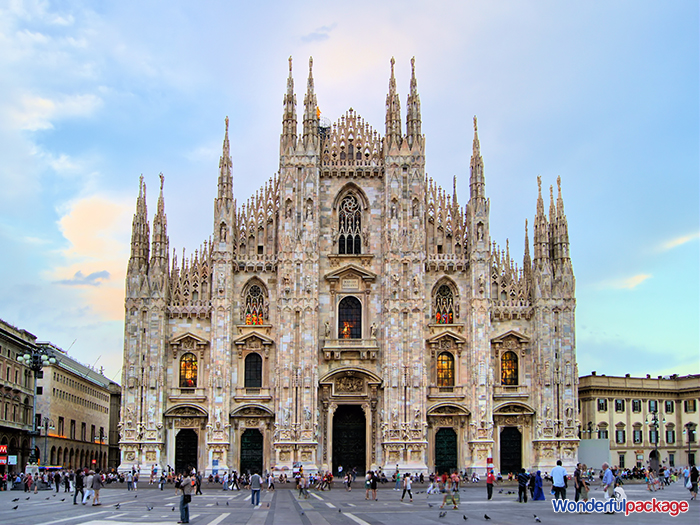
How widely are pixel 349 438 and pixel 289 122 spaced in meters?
23.3

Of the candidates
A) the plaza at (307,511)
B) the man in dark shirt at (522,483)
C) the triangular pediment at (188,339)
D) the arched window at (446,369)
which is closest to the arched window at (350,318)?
A: the arched window at (446,369)

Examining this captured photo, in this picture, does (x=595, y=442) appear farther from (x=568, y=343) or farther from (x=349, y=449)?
(x=349, y=449)

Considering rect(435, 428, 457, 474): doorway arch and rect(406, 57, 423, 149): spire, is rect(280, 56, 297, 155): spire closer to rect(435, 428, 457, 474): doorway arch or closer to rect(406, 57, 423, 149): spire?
rect(406, 57, 423, 149): spire

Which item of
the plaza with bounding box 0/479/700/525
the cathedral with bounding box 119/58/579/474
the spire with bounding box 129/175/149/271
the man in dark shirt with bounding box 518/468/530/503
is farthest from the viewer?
the spire with bounding box 129/175/149/271

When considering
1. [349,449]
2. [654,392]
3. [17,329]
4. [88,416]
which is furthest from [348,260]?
[88,416]

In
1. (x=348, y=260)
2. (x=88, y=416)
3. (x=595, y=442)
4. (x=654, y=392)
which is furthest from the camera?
(x=88, y=416)

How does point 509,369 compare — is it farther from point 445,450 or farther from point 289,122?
point 289,122

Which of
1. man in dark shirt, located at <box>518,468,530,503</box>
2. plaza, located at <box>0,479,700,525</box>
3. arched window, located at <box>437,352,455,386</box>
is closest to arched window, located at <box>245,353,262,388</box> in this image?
plaza, located at <box>0,479,700,525</box>

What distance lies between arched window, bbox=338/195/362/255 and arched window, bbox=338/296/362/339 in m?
3.67

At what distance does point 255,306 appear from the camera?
196 ft

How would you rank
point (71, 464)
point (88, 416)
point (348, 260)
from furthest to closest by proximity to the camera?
point (88, 416)
point (71, 464)
point (348, 260)

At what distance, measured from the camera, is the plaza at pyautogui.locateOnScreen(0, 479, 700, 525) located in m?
27.7

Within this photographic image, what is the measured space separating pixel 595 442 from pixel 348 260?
68.9 feet

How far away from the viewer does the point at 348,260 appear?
6022cm
